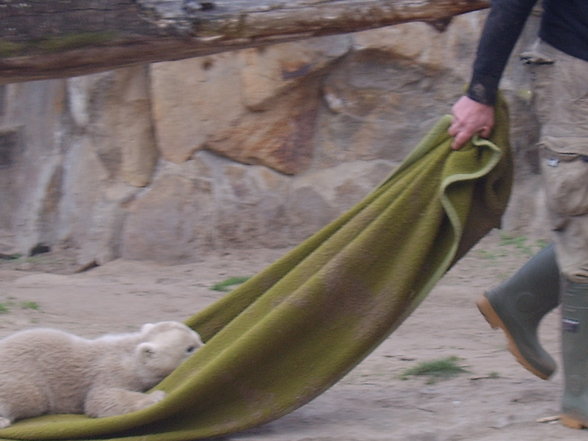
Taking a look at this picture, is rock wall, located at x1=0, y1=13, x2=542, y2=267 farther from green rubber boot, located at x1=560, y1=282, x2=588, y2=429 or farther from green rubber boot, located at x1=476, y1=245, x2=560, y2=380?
green rubber boot, located at x1=560, y1=282, x2=588, y2=429

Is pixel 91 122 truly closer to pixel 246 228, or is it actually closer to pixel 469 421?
pixel 246 228

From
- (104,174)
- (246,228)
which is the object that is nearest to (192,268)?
(246,228)

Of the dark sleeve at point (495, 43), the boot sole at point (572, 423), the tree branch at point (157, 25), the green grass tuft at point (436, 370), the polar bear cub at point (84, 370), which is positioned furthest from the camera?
the green grass tuft at point (436, 370)

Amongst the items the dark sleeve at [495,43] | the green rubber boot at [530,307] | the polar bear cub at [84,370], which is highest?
the dark sleeve at [495,43]

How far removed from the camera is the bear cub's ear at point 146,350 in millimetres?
2998

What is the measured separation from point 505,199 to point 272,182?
3.16 meters

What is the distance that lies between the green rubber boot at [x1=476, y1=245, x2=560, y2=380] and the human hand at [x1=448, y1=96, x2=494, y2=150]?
0.48 metres

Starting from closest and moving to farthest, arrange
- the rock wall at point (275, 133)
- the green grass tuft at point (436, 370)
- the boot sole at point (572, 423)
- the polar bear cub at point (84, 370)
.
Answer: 1. the boot sole at point (572, 423)
2. the polar bear cub at point (84, 370)
3. the green grass tuft at point (436, 370)
4. the rock wall at point (275, 133)

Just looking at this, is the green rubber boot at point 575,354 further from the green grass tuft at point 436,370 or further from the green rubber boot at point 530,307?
the green grass tuft at point 436,370

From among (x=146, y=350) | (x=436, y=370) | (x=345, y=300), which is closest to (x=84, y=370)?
(x=146, y=350)

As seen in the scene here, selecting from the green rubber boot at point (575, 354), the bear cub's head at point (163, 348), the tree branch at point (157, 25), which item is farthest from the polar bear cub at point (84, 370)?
the green rubber boot at point (575, 354)

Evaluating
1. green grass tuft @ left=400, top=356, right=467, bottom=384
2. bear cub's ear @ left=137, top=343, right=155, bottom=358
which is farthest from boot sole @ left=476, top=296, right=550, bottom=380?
bear cub's ear @ left=137, top=343, right=155, bottom=358

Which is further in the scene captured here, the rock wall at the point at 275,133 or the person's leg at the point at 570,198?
the rock wall at the point at 275,133

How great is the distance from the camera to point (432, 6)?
337cm
